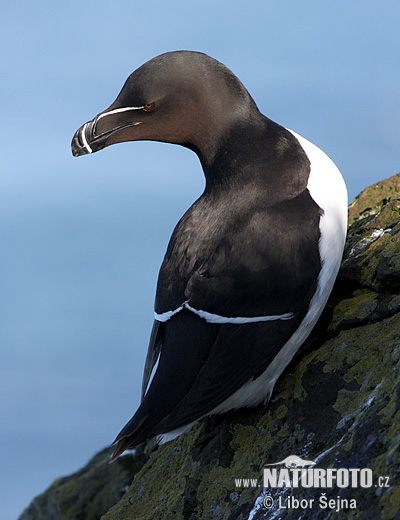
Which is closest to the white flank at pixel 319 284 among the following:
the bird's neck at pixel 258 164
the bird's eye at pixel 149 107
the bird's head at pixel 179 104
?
the bird's neck at pixel 258 164

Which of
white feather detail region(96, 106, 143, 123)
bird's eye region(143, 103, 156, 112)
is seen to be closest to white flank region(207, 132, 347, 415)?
bird's eye region(143, 103, 156, 112)

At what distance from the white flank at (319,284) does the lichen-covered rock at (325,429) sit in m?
0.10

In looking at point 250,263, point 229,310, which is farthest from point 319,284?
point 229,310

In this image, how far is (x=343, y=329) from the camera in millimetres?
3230

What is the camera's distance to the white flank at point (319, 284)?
3.11 meters

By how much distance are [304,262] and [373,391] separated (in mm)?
739

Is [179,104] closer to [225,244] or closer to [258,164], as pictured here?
[258,164]

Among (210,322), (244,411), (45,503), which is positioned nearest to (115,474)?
(45,503)

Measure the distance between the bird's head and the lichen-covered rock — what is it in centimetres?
108

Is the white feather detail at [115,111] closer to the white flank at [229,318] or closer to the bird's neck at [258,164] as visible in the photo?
the bird's neck at [258,164]

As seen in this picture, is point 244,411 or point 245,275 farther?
point 244,411

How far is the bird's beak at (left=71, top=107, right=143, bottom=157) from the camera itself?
3.43m

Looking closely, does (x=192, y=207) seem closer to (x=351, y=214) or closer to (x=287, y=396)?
(x=287, y=396)

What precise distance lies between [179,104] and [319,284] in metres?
1.21
